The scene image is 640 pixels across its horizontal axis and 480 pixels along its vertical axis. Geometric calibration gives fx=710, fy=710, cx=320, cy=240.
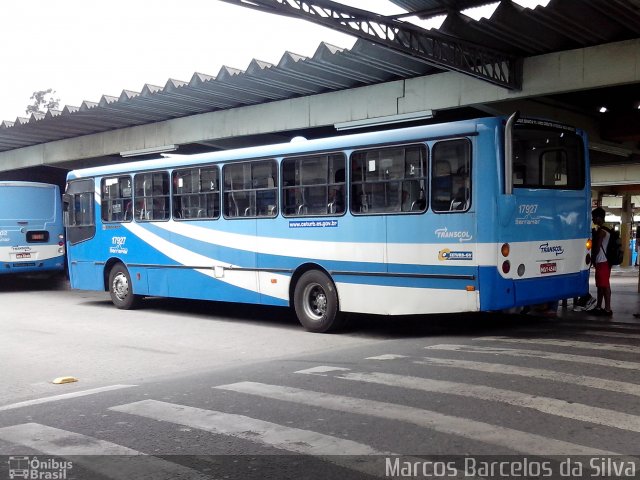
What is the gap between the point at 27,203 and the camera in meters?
21.8

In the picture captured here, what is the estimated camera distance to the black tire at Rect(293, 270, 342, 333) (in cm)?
1176

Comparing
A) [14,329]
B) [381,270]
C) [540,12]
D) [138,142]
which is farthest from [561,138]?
[138,142]

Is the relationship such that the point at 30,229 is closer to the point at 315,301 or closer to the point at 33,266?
the point at 33,266

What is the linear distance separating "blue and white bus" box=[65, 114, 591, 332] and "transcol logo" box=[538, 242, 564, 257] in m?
0.03

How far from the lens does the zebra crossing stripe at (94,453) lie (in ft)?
15.6

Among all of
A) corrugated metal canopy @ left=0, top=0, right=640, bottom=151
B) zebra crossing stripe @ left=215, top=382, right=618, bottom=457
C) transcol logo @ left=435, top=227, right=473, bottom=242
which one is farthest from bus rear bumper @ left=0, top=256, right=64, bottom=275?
zebra crossing stripe @ left=215, top=382, right=618, bottom=457

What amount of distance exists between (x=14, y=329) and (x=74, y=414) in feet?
24.8

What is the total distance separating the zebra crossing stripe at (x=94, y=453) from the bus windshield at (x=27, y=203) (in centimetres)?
1676

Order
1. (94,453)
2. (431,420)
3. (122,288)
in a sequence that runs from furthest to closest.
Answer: (122,288) < (431,420) < (94,453)

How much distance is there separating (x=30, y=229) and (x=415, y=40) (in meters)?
14.4

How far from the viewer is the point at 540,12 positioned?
11.5 metres

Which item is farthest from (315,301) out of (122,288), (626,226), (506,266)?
(626,226)

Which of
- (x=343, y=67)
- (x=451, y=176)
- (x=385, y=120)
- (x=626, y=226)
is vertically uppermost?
(x=343, y=67)

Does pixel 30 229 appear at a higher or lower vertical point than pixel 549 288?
higher
